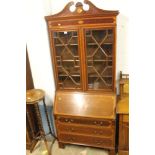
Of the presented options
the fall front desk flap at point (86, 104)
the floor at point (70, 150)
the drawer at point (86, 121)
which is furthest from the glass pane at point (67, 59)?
the floor at point (70, 150)

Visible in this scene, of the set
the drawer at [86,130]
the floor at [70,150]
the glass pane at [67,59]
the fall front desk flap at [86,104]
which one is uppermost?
the glass pane at [67,59]

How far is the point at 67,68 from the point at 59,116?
0.64 m

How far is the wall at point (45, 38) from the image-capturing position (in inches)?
88.3

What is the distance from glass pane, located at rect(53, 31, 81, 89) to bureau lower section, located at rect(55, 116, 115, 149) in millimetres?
455

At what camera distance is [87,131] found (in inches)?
95.7

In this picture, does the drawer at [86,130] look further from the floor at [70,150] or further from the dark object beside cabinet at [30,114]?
the dark object beside cabinet at [30,114]

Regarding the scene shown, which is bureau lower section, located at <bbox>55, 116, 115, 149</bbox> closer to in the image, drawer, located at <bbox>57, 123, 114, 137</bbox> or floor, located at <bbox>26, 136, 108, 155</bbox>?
drawer, located at <bbox>57, 123, 114, 137</bbox>

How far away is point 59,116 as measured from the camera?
246 centimetres

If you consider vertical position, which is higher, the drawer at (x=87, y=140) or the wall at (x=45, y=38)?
the wall at (x=45, y=38)

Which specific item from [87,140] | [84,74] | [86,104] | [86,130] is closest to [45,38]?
[84,74]

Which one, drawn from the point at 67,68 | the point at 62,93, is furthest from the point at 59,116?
the point at 67,68

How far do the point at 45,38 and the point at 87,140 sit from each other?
1.45m

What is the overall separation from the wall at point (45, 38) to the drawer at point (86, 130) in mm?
451

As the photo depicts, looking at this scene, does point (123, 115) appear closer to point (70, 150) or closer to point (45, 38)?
point (70, 150)
